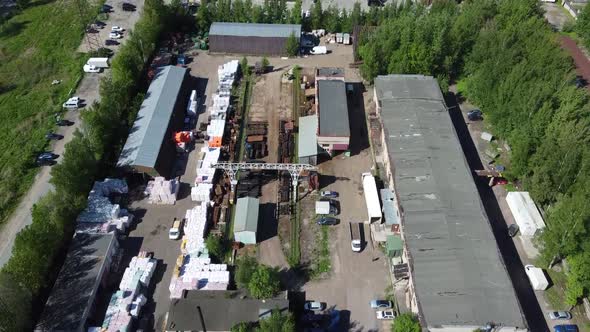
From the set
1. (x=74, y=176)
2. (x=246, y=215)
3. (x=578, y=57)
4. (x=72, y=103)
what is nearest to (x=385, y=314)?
(x=246, y=215)

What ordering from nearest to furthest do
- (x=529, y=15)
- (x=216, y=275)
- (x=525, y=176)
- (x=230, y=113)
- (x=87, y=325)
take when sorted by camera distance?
1. (x=87, y=325)
2. (x=216, y=275)
3. (x=525, y=176)
4. (x=230, y=113)
5. (x=529, y=15)

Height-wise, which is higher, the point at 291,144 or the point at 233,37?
the point at 233,37

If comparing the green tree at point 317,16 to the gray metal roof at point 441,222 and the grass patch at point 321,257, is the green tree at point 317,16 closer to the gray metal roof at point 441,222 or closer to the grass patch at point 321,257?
the gray metal roof at point 441,222

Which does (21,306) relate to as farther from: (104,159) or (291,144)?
(291,144)

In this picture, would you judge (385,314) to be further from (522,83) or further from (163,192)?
(522,83)

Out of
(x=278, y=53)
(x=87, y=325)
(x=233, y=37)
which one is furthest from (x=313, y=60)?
(x=87, y=325)

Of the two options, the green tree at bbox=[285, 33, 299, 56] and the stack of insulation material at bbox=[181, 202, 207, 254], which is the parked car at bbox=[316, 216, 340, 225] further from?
the green tree at bbox=[285, 33, 299, 56]
